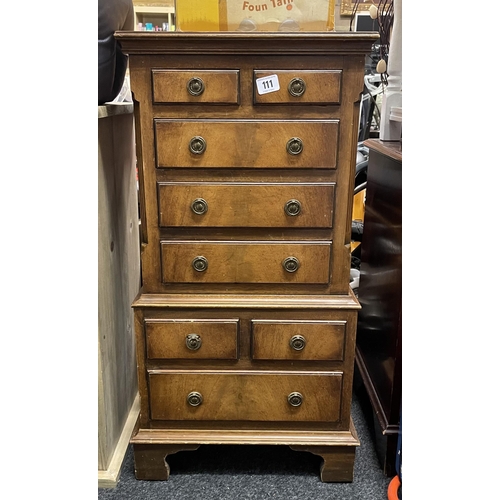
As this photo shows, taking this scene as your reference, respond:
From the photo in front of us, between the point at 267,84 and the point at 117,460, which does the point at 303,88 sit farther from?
the point at 117,460

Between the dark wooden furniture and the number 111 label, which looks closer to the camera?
the number 111 label

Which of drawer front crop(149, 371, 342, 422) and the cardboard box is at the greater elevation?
the cardboard box

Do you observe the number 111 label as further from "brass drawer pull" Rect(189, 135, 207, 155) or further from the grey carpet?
the grey carpet

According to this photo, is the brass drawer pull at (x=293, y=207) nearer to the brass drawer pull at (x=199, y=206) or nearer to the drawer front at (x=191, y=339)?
the brass drawer pull at (x=199, y=206)

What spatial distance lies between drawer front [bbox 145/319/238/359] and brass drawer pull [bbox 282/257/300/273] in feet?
0.68

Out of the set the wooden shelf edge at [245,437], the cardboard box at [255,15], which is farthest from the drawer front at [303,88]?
the wooden shelf edge at [245,437]

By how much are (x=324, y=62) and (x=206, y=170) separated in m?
0.40

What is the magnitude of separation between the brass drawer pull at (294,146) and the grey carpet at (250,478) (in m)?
0.99

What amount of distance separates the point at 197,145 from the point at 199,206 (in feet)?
0.52

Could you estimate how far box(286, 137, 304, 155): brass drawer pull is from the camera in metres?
1.26

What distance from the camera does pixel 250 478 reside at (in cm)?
152

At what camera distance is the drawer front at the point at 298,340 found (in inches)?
54.4

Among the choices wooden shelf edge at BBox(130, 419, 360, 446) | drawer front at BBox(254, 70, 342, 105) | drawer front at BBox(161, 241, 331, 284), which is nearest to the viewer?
drawer front at BBox(254, 70, 342, 105)

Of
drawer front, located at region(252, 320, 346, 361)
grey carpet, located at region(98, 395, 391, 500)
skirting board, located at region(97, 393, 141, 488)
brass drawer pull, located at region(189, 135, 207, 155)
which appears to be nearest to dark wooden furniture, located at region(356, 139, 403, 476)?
grey carpet, located at region(98, 395, 391, 500)
